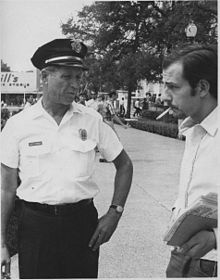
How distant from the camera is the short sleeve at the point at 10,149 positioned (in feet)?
5.71

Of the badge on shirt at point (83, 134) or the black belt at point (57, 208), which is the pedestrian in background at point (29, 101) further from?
the black belt at point (57, 208)

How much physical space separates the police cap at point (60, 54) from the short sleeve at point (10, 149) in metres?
0.29

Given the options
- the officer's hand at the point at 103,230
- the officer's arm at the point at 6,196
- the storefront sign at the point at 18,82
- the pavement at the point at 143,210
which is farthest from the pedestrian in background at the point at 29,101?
the pavement at the point at 143,210

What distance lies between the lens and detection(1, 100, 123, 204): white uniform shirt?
173 cm

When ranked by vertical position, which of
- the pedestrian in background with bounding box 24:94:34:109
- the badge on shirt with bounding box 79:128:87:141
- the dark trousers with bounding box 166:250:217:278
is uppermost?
the pedestrian in background with bounding box 24:94:34:109

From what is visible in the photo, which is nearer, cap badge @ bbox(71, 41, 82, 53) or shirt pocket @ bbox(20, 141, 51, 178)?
shirt pocket @ bbox(20, 141, 51, 178)

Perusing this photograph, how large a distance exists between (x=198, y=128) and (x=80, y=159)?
483mm

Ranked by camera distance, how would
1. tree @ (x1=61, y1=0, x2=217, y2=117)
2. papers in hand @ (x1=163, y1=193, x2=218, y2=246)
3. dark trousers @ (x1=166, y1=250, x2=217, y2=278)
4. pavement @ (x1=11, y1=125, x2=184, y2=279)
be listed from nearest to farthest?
papers in hand @ (x1=163, y1=193, x2=218, y2=246) < dark trousers @ (x1=166, y1=250, x2=217, y2=278) < tree @ (x1=61, y1=0, x2=217, y2=117) < pavement @ (x1=11, y1=125, x2=184, y2=279)

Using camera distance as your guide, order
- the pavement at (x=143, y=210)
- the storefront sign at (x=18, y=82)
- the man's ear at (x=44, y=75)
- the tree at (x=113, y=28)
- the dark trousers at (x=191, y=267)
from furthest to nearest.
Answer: the pavement at (x=143, y=210)
the tree at (x=113, y=28)
the man's ear at (x=44, y=75)
the storefront sign at (x=18, y=82)
the dark trousers at (x=191, y=267)

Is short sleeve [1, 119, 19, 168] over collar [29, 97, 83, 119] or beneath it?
beneath

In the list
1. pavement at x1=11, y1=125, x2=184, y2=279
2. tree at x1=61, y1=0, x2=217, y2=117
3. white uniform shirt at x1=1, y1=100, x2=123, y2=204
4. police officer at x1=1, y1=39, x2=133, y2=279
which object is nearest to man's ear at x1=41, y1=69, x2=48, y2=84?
police officer at x1=1, y1=39, x2=133, y2=279

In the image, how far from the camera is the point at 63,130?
179 centimetres

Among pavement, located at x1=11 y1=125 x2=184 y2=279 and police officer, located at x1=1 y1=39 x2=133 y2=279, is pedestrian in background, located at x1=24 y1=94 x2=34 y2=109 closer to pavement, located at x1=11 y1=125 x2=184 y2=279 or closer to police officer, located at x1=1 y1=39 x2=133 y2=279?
police officer, located at x1=1 y1=39 x2=133 y2=279

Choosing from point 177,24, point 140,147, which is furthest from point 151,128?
point 177,24
